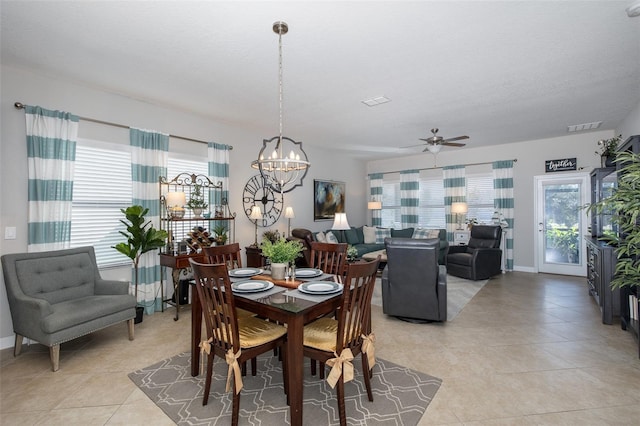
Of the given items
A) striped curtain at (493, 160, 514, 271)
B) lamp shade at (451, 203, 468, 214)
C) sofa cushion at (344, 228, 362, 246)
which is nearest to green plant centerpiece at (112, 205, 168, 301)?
sofa cushion at (344, 228, 362, 246)

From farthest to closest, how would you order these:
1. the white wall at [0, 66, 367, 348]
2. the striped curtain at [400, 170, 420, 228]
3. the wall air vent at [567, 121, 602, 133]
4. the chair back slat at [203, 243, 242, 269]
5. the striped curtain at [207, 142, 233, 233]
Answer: the striped curtain at [400, 170, 420, 228] < the wall air vent at [567, 121, 602, 133] < the striped curtain at [207, 142, 233, 233] < the white wall at [0, 66, 367, 348] < the chair back slat at [203, 243, 242, 269]

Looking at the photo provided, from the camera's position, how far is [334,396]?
2.25m

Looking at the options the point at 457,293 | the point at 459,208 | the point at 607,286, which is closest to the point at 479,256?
the point at 457,293

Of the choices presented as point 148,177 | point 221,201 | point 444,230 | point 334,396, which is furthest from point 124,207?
point 444,230

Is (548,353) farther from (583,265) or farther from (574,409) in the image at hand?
(583,265)

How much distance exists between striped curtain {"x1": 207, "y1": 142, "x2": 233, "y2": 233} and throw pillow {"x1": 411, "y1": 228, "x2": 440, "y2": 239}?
457 centimetres

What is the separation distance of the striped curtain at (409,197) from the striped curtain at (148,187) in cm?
582

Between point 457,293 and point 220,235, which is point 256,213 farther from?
point 457,293

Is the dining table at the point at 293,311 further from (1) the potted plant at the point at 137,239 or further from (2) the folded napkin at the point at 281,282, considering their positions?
(1) the potted plant at the point at 137,239

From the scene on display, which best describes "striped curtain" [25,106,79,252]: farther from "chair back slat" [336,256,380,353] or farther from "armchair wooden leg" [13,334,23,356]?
"chair back slat" [336,256,380,353]

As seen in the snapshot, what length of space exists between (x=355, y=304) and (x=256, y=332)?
30.6 inches

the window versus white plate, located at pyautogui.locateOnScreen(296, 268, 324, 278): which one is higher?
the window

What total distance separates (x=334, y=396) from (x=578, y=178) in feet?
21.6

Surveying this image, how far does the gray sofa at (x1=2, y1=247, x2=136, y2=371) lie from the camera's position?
261cm
